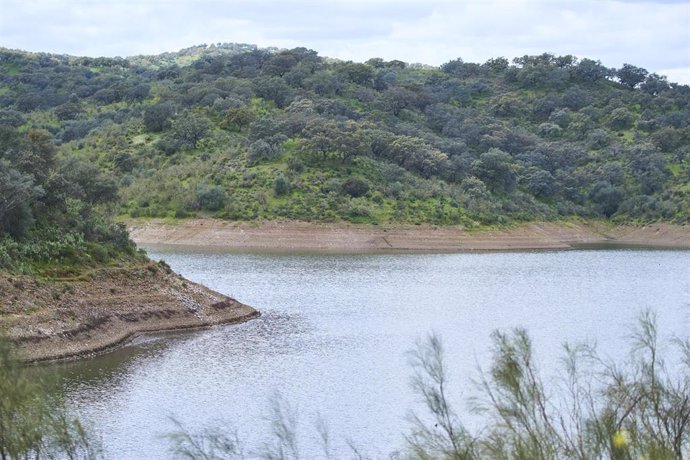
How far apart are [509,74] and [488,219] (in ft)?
256

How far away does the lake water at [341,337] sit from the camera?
1289 inches

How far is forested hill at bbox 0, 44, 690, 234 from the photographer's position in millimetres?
118312

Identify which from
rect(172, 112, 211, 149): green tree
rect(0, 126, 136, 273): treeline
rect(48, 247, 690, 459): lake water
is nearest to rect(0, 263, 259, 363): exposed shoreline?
rect(48, 247, 690, 459): lake water

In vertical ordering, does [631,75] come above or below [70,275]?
above

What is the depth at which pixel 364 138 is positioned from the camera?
408 ft

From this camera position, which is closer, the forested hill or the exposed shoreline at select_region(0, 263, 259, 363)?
the exposed shoreline at select_region(0, 263, 259, 363)

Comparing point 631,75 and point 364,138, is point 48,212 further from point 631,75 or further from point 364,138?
point 631,75

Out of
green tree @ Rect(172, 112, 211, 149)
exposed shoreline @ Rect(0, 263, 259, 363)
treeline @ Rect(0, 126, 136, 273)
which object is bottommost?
exposed shoreline @ Rect(0, 263, 259, 363)

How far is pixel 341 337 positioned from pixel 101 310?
11.9m

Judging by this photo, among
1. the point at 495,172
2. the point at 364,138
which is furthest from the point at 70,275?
the point at 495,172

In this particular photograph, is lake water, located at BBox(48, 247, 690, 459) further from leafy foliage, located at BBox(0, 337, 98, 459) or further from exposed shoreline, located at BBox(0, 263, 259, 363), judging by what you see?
leafy foliage, located at BBox(0, 337, 98, 459)

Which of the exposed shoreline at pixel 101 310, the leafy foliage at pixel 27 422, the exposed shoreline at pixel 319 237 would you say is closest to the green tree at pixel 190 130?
the exposed shoreline at pixel 319 237

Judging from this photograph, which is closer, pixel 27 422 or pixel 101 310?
pixel 27 422

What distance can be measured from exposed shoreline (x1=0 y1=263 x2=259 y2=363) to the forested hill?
36.8m
